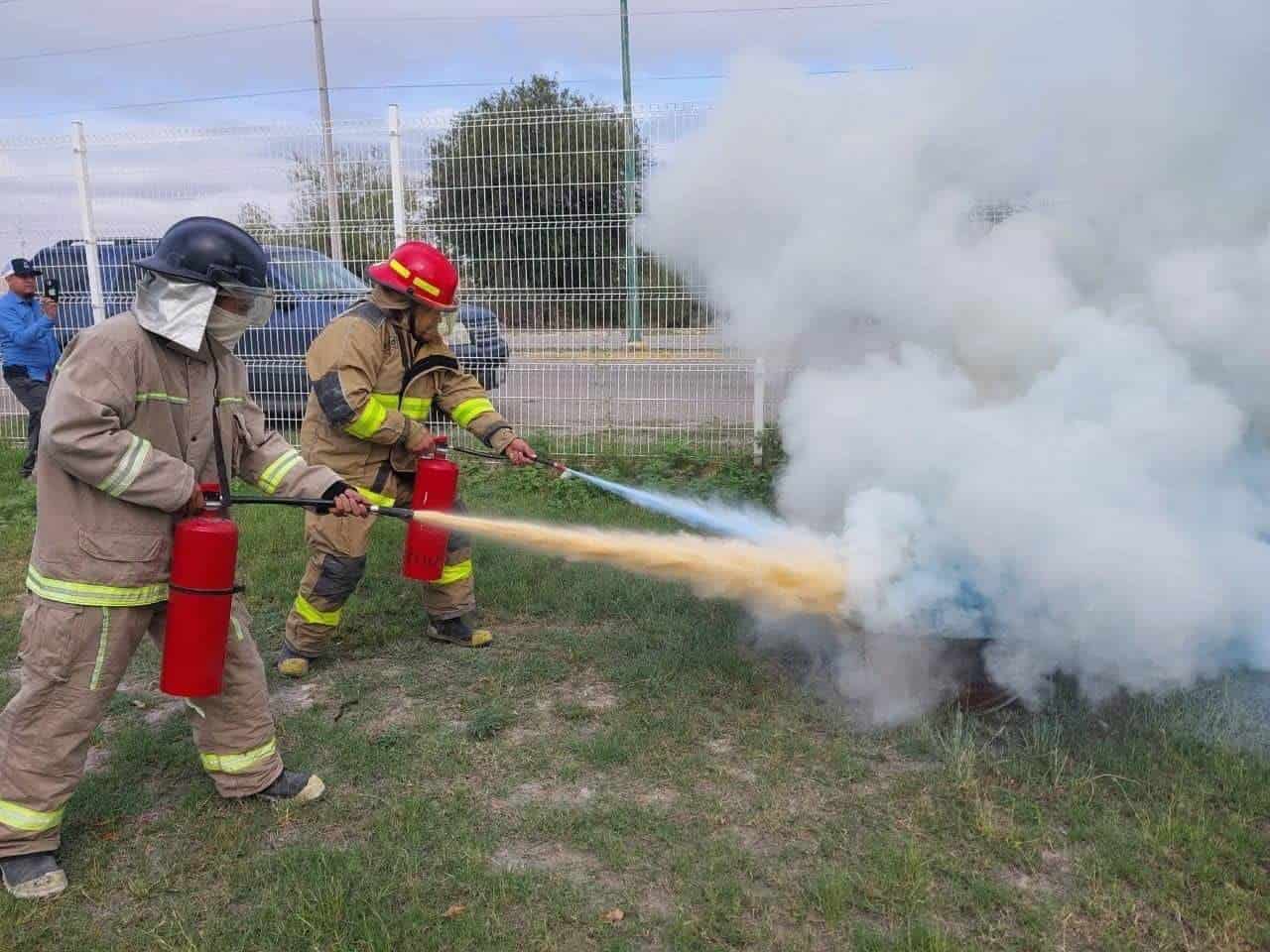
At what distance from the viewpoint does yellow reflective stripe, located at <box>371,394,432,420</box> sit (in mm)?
4660

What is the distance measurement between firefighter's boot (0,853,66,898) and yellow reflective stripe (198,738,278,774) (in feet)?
1.81

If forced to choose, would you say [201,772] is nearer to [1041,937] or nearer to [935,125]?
[1041,937]

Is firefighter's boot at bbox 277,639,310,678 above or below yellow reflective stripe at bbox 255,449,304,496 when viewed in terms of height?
below

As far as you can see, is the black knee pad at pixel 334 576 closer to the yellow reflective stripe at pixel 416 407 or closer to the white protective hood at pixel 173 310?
the yellow reflective stripe at pixel 416 407

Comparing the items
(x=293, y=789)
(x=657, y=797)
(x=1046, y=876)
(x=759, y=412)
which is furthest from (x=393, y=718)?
(x=759, y=412)

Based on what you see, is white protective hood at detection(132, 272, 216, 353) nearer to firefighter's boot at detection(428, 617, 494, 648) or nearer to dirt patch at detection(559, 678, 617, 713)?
dirt patch at detection(559, 678, 617, 713)

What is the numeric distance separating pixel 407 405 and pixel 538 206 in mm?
3899

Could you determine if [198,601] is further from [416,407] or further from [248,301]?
[416,407]

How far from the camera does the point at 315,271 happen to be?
8.58 metres

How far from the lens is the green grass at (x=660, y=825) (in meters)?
2.78

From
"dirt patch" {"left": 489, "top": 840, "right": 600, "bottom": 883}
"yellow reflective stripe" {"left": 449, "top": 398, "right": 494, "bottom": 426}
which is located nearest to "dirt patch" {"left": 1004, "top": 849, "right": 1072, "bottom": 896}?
"dirt patch" {"left": 489, "top": 840, "right": 600, "bottom": 883}

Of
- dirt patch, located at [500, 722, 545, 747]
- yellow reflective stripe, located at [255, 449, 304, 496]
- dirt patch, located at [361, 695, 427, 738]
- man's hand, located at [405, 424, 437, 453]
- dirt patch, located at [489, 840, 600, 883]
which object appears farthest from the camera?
man's hand, located at [405, 424, 437, 453]

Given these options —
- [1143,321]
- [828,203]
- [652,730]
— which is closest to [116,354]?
[652,730]

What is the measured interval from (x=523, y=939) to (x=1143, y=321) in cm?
323
